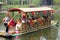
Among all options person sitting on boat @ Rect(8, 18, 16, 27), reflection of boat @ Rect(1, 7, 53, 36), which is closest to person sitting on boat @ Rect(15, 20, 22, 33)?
reflection of boat @ Rect(1, 7, 53, 36)

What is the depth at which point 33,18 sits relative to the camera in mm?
24219

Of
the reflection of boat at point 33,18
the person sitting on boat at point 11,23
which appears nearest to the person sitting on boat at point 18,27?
the reflection of boat at point 33,18

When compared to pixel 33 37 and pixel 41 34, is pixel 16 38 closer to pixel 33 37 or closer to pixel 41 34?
pixel 33 37

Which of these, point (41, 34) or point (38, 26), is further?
point (38, 26)

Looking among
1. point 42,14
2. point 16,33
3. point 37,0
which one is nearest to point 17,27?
point 16,33

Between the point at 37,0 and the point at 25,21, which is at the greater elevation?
the point at 25,21

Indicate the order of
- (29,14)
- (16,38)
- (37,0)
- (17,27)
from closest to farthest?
(16,38), (17,27), (29,14), (37,0)

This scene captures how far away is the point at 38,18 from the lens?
25.1m

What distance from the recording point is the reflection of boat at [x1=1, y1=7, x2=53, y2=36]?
21875 millimetres

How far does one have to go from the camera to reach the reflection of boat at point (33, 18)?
2188cm

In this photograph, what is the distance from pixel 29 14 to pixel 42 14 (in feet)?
11.2

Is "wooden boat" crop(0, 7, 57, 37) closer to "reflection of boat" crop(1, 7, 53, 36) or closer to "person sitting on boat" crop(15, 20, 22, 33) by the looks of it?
"reflection of boat" crop(1, 7, 53, 36)

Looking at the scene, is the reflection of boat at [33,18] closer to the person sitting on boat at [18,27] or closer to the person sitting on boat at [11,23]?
the person sitting on boat at [18,27]

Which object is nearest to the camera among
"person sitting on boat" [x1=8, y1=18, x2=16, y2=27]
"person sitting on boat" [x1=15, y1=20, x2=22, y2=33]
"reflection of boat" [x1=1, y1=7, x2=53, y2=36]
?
"person sitting on boat" [x1=15, y1=20, x2=22, y2=33]
